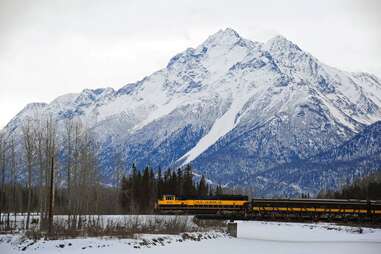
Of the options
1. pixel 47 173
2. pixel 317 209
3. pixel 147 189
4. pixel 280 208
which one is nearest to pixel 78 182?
pixel 47 173

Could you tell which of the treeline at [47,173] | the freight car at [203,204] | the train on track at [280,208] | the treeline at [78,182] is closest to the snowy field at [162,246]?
the treeline at [47,173]

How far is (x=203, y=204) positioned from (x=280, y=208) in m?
15.4

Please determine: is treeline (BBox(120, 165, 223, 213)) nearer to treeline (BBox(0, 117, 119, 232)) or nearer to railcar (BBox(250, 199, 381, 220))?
treeline (BBox(0, 117, 119, 232))

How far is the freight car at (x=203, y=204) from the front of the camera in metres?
91.6

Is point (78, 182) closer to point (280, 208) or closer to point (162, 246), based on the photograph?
point (280, 208)

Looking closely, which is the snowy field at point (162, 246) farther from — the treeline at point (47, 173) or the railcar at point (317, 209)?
the railcar at point (317, 209)

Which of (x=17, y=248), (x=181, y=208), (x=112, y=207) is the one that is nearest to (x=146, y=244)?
(x=17, y=248)

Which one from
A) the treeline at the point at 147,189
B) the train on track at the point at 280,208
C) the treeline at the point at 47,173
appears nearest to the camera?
the treeline at the point at 47,173

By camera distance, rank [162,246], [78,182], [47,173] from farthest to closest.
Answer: [78,182] → [47,173] → [162,246]

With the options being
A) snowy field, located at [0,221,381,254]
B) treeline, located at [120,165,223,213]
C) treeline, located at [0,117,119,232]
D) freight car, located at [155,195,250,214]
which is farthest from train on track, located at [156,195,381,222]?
treeline, located at [120,165,223,213]

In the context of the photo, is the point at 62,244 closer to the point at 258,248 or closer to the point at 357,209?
the point at 258,248

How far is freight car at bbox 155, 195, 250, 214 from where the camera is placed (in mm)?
91606

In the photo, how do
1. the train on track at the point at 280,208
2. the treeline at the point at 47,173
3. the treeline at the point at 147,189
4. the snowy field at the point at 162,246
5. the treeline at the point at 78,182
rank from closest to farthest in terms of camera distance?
the snowy field at the point at 162,246, the treeline at the point at 47,173, the train on track at the point at 280,208, the treeline at the point at 78,182, the treeline at the point at 147,189

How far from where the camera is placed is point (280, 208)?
284 ft
